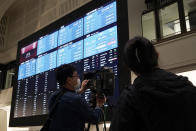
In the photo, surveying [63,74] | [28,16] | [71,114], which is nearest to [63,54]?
[63,74]

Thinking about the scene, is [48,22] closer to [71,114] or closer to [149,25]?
[149,25]

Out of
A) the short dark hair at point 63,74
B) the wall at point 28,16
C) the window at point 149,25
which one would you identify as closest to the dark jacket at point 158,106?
the short dark hair at point 63,74

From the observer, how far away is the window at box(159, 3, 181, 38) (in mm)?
2396

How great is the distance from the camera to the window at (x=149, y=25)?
2582 millimetres

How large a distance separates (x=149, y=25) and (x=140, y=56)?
162cm

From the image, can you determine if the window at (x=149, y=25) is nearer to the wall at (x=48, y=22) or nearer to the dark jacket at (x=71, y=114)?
the wall at (x=48, y=22)

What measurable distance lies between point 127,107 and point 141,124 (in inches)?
4.0

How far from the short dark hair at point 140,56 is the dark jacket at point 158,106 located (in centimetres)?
6

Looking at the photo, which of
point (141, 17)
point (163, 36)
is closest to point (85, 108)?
point (163, 36)

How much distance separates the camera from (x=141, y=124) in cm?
104

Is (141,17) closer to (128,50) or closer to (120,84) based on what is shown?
(120,84)

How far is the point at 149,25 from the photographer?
2641 mm

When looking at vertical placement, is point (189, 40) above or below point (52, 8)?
below

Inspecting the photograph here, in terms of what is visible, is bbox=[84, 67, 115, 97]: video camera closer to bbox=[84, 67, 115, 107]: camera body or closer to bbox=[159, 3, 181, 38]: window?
bbox=[84, 67, 115, 107]: camera body
